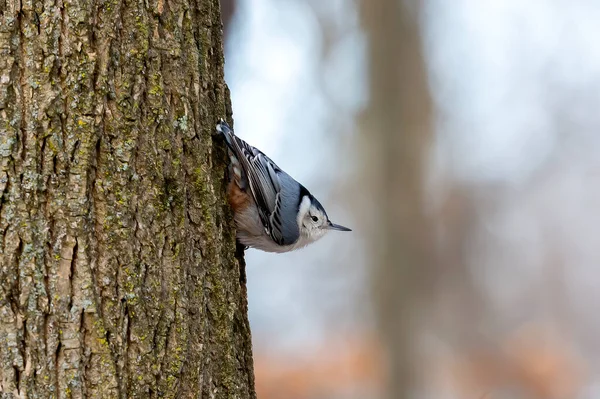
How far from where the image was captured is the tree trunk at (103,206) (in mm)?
1506

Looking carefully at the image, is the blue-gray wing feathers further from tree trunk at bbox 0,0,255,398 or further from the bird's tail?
tree trunk at bbox 0,0,255,398

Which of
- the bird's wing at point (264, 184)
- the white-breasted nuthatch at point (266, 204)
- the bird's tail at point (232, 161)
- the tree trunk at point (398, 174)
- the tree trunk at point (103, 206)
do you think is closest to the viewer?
the tree trunk at point (103, 206)

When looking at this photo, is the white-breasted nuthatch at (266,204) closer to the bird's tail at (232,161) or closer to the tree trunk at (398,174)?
the bird's tail at (232,161)

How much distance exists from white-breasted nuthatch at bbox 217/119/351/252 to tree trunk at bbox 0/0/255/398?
0.33m

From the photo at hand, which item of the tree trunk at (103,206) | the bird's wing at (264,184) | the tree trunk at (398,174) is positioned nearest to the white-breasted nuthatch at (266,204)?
the bird's wing at (264,184)

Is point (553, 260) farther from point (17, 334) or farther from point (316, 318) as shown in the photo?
point (17, 334)

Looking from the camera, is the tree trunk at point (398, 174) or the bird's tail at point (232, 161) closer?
the bird's tail at point (232, 161)

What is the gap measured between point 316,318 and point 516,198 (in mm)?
1935

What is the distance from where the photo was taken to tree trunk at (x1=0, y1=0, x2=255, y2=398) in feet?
4.94

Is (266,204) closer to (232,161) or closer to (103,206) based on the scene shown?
(232,161)

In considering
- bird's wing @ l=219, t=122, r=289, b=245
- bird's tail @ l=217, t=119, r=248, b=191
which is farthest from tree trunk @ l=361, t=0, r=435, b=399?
bird's tail @ l=217, t=119, r=248, b=191

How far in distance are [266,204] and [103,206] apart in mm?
1288

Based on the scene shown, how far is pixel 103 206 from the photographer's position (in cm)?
158

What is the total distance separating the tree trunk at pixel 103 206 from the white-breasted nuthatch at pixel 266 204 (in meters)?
0.33
